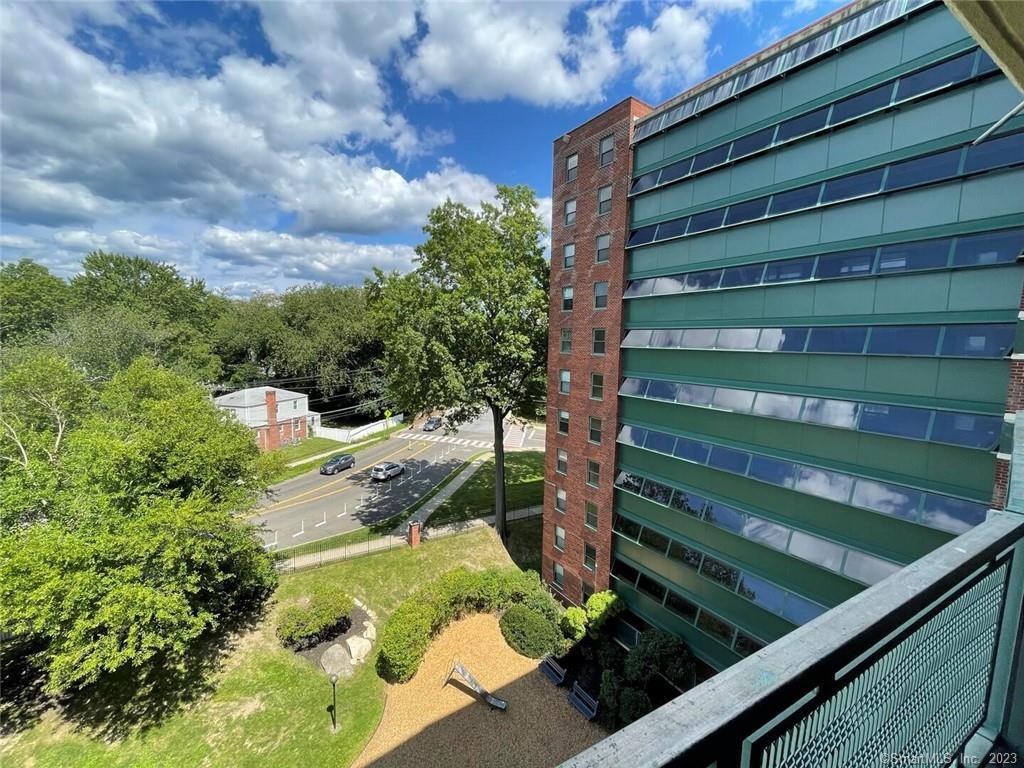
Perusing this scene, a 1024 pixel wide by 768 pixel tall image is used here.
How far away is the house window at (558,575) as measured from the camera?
17.2 metres

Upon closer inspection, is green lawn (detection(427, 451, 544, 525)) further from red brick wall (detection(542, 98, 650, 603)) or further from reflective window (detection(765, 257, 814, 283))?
reflective window (detection(765, 257, 814, 283))

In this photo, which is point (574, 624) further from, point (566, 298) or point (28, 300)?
point (28, 300)

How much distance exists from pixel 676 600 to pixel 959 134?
11.9m

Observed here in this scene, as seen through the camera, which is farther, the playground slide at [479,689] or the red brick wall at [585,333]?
the red brick wall at [585,333]

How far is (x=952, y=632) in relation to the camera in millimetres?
2361

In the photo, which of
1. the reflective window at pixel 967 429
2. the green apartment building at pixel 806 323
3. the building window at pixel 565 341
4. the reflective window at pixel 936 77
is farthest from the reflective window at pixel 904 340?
the building window at pixel 565 341

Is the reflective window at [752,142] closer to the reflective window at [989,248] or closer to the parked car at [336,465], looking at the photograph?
the reflective window at [989,248]

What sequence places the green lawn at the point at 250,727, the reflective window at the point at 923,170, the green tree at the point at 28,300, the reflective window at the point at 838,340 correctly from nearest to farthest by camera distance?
the reflective window at the point at 923,170, the reflective window at the point at 838,340, the green lawn at the point at 250,727, the green tree at the point at 28,300

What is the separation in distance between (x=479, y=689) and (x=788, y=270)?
14.4 meters

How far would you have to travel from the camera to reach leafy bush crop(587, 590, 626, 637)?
1457cm

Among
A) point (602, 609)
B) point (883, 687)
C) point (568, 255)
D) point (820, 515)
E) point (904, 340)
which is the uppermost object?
point (568, 255)

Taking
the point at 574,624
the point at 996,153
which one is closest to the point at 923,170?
the point at 996,153

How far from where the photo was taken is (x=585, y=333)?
15773 mm

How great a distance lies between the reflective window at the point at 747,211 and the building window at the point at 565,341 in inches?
258
